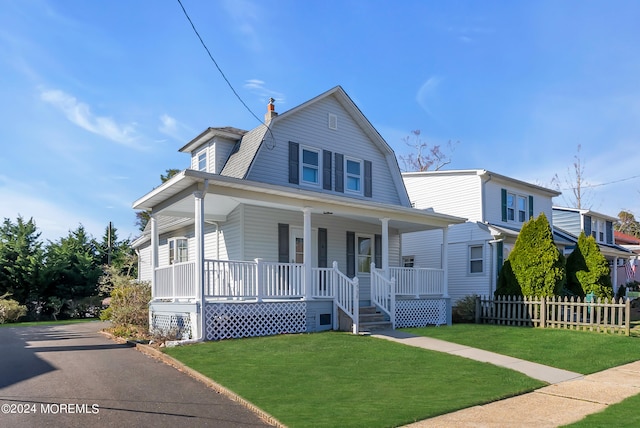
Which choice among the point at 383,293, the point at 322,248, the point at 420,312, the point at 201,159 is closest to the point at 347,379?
the point at 383,293

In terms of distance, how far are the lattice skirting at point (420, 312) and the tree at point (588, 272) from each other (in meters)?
6.59

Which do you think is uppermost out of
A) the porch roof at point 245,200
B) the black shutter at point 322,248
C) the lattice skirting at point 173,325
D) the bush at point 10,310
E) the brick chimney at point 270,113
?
the brick chimney at point 270,113

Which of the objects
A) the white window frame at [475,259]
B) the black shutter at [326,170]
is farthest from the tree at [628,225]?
the black shutter at [326,170]

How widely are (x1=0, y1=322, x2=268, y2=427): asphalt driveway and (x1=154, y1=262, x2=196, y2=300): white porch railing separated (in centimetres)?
224

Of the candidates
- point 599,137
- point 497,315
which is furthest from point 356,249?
point 599,137

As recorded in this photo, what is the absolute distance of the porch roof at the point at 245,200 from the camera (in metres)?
11.9

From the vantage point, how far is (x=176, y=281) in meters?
13.3

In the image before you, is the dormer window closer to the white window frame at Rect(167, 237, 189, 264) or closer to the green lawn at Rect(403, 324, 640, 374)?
the white window frame at Rect(167, 237, 189, 264)

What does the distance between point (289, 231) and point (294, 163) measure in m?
2.30

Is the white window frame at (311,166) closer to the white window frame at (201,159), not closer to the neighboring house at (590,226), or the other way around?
the white window frame at (201,159)

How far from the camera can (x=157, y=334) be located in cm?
1276

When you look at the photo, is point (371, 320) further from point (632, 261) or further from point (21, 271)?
point (632, 261)

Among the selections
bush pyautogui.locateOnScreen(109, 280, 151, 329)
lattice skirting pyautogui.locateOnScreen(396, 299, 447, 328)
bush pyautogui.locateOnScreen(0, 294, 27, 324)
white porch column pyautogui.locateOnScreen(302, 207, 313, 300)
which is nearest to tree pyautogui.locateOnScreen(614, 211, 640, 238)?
lattice skirting pyautogui.locateOnScreen(396, 299, 447, 328)

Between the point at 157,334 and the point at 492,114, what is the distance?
17084mm
